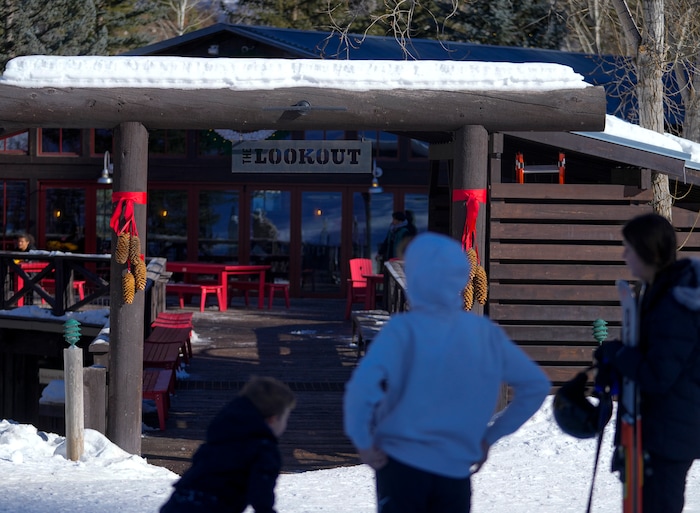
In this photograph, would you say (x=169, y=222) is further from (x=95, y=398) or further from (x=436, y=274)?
(x=436, y=274)

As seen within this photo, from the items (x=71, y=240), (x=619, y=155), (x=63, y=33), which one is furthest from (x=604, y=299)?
(x=63, y=33)

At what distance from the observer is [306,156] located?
17141mm

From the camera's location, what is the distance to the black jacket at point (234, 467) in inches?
133

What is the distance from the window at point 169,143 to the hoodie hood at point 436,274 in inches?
682

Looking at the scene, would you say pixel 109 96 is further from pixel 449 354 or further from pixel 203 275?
pixel 203 275

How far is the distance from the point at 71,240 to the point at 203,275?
9.75 ft

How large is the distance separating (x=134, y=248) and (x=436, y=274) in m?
4.70

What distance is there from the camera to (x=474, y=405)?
310 cm

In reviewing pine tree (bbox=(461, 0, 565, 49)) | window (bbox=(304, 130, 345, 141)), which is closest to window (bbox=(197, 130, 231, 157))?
window (bbox=(304, 130, 345, 141))

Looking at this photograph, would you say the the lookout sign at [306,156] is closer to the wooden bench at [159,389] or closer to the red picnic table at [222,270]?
the red picnic table at [222,270]

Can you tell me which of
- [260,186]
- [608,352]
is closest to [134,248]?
[608,352]

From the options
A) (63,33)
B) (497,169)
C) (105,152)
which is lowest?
(497,169)

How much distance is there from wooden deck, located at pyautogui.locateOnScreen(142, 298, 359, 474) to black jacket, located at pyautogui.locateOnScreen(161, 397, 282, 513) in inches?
171

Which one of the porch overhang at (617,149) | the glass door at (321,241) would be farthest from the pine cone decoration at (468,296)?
the glass door at (321,241)
